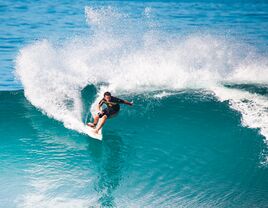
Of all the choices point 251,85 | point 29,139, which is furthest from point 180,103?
point 29,139

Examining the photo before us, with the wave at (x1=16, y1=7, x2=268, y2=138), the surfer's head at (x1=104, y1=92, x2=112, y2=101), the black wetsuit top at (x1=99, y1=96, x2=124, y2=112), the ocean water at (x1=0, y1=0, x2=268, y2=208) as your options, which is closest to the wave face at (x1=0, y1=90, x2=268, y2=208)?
the ocean water at (x1=0, y1=0, x2=268, y2=208)

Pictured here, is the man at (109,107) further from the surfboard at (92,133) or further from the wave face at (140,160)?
the wave face at (140,160)

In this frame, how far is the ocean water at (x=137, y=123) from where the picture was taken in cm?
1070

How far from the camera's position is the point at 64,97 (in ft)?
53.8

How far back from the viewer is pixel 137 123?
1420cm

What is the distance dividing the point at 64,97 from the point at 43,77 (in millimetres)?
2685

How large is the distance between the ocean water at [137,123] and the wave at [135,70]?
0.06m

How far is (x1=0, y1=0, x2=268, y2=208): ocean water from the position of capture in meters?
10.7

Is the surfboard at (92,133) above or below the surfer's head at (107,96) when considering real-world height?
below

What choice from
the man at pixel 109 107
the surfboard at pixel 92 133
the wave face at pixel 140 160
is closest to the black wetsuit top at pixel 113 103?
the man at pixel 109 107

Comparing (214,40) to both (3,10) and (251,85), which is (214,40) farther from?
(3,10)

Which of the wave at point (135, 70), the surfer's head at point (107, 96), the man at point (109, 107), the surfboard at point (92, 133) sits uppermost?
the surfer's head at point (107, 96)

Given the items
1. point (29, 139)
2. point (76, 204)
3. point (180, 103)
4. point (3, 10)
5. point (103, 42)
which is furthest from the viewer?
point (3, 10)

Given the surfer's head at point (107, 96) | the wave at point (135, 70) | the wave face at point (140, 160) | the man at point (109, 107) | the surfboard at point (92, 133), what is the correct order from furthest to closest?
the wave at point (135, 70) → the surfboard at point (92, 133) → the man at point (109, 107) → the surfer's head at point (107, 96) → the wave face at point (140, 160)
